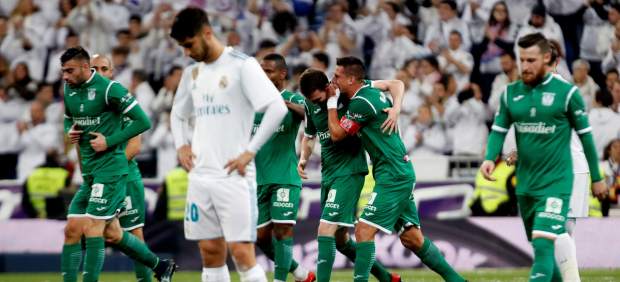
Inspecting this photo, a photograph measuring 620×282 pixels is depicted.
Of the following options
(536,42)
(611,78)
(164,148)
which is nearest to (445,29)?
(611,78)

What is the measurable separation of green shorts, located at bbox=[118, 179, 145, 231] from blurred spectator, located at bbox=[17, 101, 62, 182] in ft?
25.5

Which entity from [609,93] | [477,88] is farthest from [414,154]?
[609,93]

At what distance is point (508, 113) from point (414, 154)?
9.05 m

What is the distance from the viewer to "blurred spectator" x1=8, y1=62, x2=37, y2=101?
20.5m

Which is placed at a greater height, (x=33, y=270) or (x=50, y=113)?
(x=50, y=113)

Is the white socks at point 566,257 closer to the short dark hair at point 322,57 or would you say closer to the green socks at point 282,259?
the green socks at point 282,259

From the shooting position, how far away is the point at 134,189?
1166cm

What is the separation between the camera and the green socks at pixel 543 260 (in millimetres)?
8562

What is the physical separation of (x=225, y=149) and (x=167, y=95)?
458 inches

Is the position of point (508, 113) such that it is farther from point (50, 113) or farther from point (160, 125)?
point (50, 113)

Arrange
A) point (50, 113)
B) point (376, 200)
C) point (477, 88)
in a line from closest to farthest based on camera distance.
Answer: point (376, 200), point (477, 88), point (50, 113)

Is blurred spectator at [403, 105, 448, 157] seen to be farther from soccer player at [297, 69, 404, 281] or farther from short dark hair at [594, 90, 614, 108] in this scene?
soccer player at [297, 69, 404, 281]

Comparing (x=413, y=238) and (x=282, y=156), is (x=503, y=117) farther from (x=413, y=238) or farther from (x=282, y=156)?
(x=282, y=156)

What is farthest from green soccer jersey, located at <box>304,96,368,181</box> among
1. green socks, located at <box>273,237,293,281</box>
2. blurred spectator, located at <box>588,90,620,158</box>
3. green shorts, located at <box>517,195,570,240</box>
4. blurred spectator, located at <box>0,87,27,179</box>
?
blurred spectator, located at <box>0,87,27,179</box>
